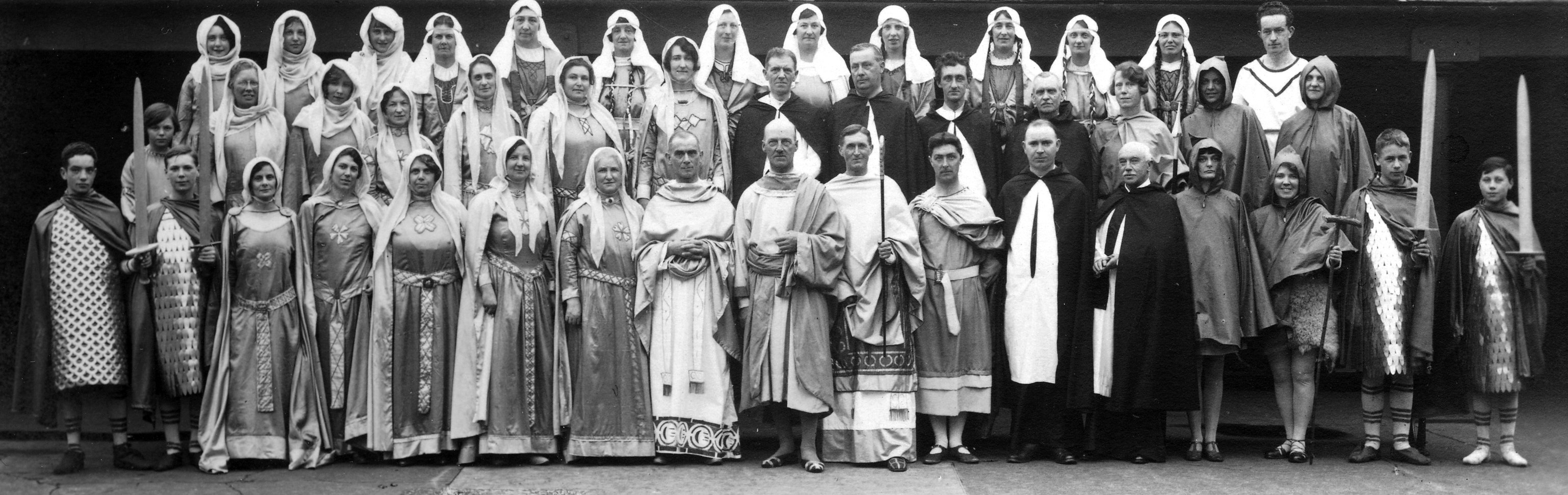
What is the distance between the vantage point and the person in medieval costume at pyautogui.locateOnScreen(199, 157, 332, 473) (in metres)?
6.54

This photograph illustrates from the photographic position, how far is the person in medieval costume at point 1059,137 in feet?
23.1

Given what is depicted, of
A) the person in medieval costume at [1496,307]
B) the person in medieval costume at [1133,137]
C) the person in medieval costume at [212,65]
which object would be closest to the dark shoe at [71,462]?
the person in medieval costume at [212,65]

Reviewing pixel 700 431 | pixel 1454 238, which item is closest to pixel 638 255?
pixel 700 431

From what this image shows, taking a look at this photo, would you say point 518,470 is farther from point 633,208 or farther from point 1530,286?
point 1530,286

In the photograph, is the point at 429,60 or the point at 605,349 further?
the point at 429,60

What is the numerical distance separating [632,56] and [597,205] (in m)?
1.22

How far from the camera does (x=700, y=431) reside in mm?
6590

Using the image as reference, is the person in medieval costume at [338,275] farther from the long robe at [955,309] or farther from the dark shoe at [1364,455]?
the dark shoe at [1364,455]

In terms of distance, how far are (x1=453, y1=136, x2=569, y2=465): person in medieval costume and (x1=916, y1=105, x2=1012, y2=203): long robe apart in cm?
212

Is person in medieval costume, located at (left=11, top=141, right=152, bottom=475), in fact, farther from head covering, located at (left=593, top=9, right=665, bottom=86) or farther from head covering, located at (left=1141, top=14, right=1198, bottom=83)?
head covering, located at (left=1141, top=14, right=1198, bottom=83)

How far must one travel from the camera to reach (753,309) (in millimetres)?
6562

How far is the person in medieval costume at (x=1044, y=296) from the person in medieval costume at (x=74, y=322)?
13.9ft

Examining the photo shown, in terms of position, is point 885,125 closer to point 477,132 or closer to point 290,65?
point 477,132

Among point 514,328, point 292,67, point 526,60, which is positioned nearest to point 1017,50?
point 526,60
